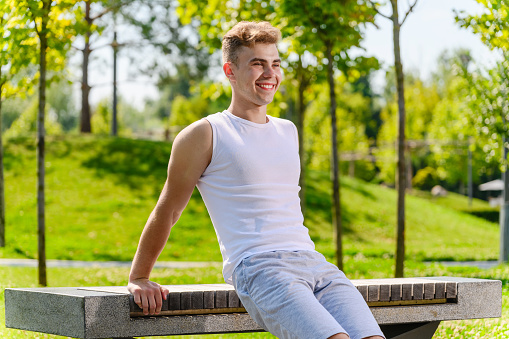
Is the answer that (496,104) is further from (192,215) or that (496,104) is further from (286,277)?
(286,277)

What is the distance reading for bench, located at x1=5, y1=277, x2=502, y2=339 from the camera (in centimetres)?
332

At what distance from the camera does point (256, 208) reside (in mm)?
3002

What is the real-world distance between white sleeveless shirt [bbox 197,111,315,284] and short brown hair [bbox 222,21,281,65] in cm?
31

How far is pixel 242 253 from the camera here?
118 inches

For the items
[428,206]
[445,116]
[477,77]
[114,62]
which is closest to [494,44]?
[477,77]

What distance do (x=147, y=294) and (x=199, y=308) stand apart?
0.38 meters

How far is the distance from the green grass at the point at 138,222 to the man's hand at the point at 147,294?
5.59 meters

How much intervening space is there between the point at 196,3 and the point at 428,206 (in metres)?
14.6

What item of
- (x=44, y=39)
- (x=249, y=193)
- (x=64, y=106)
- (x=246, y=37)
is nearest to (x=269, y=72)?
(x=246, y=37)

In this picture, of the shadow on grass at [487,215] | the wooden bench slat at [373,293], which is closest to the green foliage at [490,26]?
the wooden bench slat at [373,293]

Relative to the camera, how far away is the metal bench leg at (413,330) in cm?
431

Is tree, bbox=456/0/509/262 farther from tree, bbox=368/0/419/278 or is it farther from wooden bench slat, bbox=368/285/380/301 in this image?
wooden bench slat, bbox=368/285/380/301

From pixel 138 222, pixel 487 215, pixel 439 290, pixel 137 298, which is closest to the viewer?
pixel 137 298

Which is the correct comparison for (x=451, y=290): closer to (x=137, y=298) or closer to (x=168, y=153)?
(x=137, y=298)
